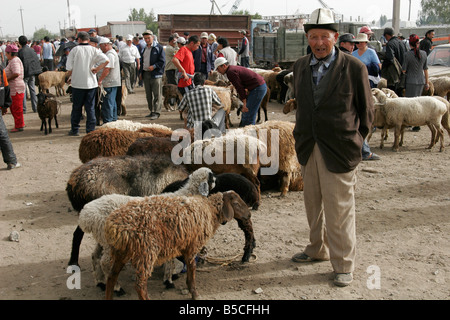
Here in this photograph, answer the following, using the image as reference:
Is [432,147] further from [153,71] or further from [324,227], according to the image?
[153,71]

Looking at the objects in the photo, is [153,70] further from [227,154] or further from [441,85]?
[441,85]

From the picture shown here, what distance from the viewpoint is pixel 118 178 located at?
443 cm

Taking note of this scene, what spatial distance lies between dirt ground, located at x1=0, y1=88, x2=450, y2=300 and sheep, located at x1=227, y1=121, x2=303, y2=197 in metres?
0.33

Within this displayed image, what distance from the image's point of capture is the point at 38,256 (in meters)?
4.52

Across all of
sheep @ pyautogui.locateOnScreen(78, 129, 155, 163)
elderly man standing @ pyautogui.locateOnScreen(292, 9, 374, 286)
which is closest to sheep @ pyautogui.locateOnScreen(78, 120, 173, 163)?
sheep @ pyautogui.locateOnScreen(78, 129, 155, 163)

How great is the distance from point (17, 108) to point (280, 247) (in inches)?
338

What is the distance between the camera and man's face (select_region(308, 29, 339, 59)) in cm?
361

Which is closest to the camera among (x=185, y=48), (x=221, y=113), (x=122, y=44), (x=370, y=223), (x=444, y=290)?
(x=444, y=290)

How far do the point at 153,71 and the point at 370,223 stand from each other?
786 cm

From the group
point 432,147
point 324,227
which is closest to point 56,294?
point 324,227

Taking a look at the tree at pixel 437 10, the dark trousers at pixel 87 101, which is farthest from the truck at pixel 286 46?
the tree at pixel 437 10

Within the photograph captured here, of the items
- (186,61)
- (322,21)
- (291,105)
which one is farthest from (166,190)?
(186,61)

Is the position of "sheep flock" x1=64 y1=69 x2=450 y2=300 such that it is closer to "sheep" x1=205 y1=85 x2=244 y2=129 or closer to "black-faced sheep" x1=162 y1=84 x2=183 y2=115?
"sheep" x1=205 y1=85 x2=244 y2=129

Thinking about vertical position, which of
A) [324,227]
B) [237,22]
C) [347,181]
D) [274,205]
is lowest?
[274,205]
